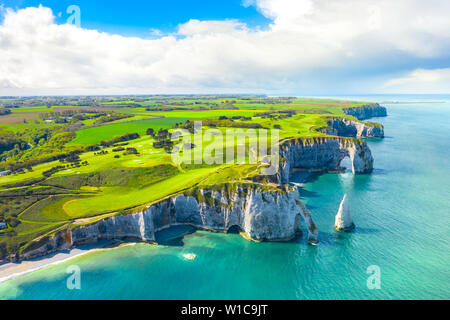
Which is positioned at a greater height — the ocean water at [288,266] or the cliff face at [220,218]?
the cliff face at [220,218]

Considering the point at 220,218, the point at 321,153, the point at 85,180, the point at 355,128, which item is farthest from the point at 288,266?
the point at 355,128

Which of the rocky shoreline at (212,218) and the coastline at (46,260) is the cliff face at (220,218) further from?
the coastline at (46,260)

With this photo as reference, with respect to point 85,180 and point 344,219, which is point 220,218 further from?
point 85,180

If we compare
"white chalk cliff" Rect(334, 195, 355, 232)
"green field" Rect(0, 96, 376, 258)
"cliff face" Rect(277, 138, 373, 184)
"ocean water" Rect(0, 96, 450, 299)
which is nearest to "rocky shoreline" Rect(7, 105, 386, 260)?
"green field" Rect(0, 96, 376, 258)

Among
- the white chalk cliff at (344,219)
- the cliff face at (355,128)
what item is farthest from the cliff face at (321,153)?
the cliff face at (355,128)

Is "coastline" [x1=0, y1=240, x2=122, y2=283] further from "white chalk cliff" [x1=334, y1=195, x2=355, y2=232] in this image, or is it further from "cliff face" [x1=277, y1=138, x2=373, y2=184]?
"cliff face" [x1=277, y1=138, x2=373, y2=184]

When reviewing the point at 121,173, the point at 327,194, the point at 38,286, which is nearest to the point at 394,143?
the point at 327,194
